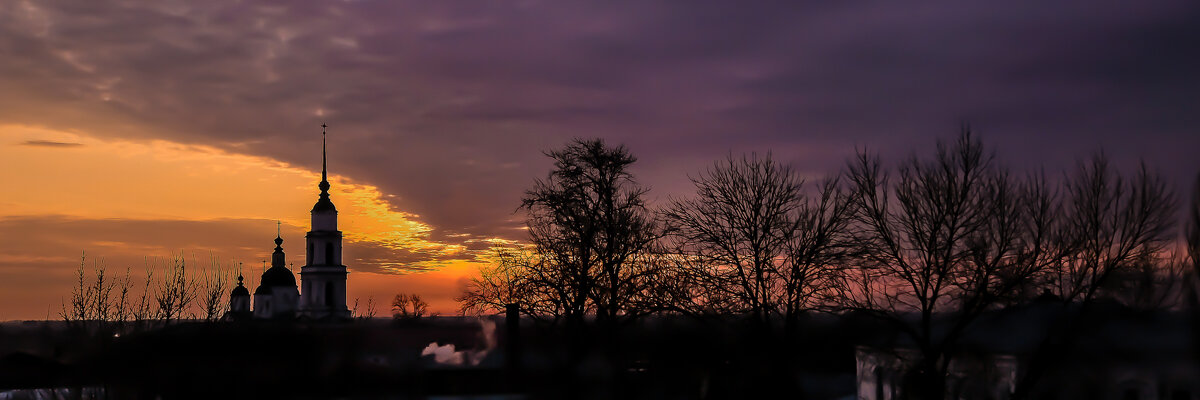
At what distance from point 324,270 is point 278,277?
24.2 meters

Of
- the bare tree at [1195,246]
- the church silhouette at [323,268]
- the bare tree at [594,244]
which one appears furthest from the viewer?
the church silhouette at [323,268]

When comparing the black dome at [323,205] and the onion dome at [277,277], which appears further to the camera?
the onion dome at [277,277]

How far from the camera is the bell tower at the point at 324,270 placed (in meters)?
121

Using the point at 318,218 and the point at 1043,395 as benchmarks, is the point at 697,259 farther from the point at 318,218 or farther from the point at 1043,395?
the point at 318,218

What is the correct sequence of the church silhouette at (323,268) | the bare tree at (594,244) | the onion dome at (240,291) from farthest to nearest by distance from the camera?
the onion dome at (240,291) → the church silhouette at (323,268) → the bare tree at (594,244)

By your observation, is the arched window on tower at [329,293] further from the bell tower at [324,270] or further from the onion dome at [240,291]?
the onion dome at [240,291]

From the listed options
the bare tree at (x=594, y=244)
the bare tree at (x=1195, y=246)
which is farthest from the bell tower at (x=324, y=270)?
the bare tree at (x=1195, y=246)

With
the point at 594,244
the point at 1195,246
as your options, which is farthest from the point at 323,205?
the point at 1195,246

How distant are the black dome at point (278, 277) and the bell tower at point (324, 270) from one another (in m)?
20.5

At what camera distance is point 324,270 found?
120750mm

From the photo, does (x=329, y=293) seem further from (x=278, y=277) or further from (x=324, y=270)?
(x=278, y=277)

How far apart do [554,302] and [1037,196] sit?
16742 mm

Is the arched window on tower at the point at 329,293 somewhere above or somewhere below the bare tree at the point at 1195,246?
above

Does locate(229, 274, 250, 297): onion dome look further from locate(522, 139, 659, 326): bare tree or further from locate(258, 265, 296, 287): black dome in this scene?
locate(522, 139, 659, 326): bare tree
